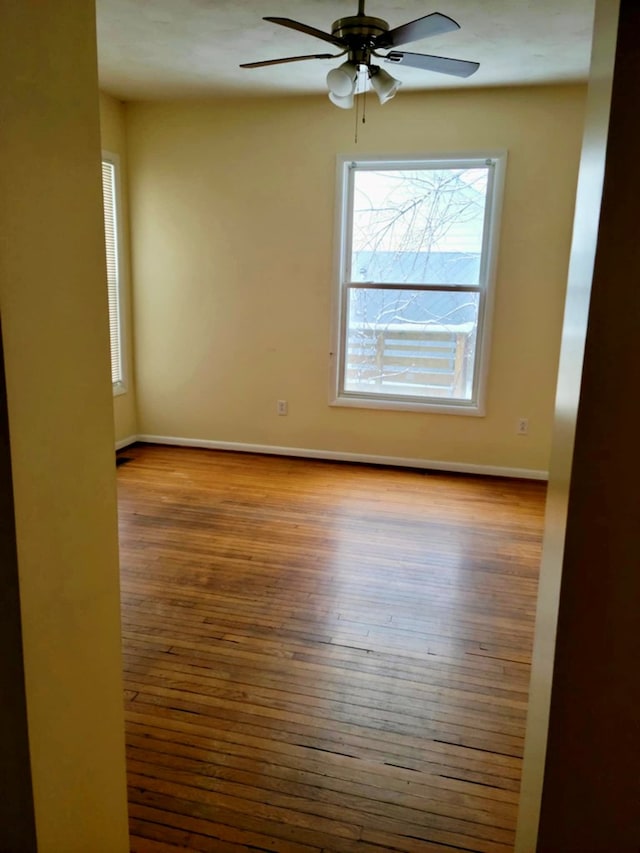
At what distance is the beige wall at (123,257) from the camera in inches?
182

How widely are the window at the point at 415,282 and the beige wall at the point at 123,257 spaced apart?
5.89ft

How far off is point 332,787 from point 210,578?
1.38m

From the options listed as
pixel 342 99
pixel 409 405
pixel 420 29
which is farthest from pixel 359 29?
pixel 409 405

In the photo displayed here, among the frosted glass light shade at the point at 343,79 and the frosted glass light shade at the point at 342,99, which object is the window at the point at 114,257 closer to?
the frosted glass light shade at the point at 342,99

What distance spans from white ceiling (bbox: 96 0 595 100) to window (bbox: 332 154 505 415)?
0.64 metres

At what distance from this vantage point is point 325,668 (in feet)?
7.63

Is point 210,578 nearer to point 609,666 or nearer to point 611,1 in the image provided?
point 609,666

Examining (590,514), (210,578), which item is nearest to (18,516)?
(590,514)

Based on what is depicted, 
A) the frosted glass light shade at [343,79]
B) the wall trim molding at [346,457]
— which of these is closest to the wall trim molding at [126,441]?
the wall trim molding at [346,457]

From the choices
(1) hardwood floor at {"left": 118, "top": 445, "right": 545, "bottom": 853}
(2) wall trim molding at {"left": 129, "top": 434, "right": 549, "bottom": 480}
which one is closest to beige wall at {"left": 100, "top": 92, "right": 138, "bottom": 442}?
(2) wall trim molding at {"left": 129, "top": 434, "right": 549, "bottom": 480}

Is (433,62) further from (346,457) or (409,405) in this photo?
(346,457)

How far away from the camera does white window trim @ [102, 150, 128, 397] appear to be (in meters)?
4.75

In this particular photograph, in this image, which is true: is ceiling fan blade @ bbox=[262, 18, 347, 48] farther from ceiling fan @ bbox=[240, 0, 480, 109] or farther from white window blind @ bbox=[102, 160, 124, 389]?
white window blind @ bbox=[102, 160, 124, 389]

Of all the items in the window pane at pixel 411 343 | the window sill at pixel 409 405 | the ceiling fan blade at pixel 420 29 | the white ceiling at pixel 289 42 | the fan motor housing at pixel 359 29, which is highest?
the white ceiling at pixel 289 42
